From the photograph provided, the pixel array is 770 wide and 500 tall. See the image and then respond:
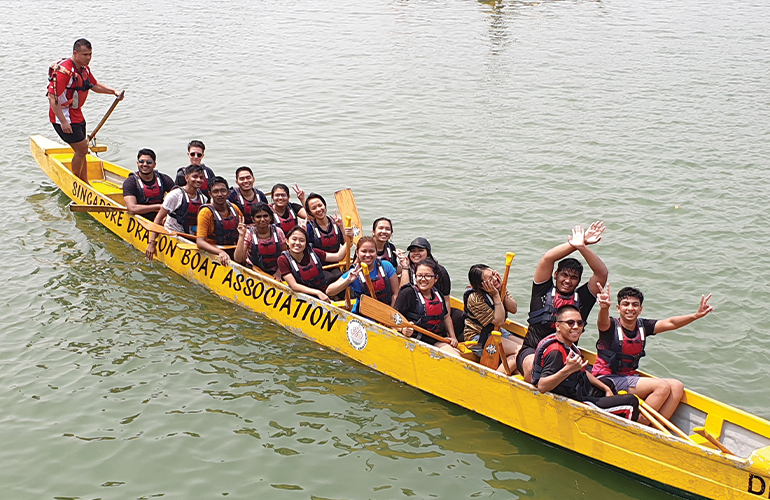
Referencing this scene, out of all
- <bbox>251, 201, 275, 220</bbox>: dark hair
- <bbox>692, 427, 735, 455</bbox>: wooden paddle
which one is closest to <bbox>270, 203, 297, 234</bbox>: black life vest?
<bbox>251, 201, 275, 220</bbox>: dark hair

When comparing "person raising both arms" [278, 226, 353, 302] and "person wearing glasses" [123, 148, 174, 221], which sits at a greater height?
"person wearing glasses" [123, 148, 174, 221]

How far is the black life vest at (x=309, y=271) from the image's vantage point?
8492mm

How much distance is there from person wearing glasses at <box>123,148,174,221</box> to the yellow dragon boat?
44.1 inches

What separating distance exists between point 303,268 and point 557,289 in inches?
119

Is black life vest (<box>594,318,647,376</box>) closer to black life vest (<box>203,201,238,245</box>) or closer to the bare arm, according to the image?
the bare arm

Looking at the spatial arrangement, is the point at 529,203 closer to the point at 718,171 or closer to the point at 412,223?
the point at 412,223

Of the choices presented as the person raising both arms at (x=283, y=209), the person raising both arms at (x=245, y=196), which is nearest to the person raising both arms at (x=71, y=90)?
the person raising both arms at (x=245, y=196)

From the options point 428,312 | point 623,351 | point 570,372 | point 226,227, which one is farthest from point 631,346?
point 226,227

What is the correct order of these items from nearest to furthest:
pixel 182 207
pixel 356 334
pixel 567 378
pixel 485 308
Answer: pixel 567 378 → pixel 485 308 → pixel 356 334 → pixel 182 207

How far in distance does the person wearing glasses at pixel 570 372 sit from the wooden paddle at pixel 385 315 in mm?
1279

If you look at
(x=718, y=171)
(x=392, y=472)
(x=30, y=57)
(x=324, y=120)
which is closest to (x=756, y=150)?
(x=718, y=171)

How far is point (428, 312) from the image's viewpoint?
7.51 m

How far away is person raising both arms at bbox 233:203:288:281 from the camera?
895 centimetres

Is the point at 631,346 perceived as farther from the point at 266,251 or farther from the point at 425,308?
the point at 266,251
